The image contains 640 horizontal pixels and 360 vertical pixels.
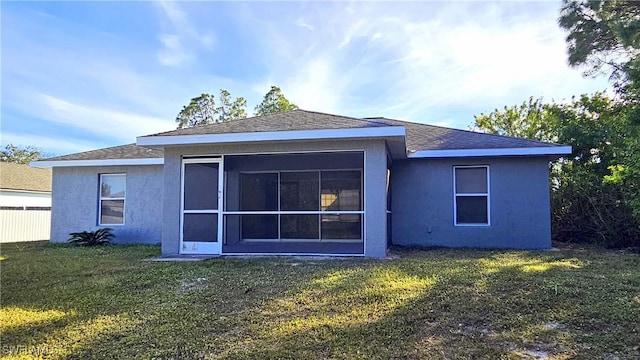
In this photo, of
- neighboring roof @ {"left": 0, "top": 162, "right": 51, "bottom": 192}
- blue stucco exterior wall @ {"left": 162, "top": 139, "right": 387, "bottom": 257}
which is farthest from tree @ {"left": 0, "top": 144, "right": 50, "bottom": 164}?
blue stucco exterior wall @ {"left": 162, "top": 139, "right": 387, "bottom": 257}

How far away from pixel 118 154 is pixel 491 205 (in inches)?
422

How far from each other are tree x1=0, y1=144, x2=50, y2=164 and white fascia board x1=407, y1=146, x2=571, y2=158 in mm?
38009

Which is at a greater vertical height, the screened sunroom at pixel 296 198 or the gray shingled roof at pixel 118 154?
the gray shingled roof at pixel 118 154

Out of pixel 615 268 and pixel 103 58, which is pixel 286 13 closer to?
pixel 103 58

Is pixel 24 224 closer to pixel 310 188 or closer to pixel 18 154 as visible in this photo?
pixel 310 188

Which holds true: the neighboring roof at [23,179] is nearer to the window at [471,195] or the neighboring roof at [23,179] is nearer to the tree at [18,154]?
the window at [471,195]

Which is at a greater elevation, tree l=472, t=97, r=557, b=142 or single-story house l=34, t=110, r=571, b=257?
tree l=472, t=97, r=557, b=142

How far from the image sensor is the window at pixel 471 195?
33.4 feet

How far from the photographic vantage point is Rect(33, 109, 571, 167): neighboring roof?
7.69 meters

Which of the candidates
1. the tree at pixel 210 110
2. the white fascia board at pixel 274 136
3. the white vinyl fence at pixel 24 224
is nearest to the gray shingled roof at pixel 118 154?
the white fascia board at pixel 274 136

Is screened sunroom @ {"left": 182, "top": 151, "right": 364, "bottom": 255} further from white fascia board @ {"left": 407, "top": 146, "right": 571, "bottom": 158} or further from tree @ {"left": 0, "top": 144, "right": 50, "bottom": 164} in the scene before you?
tree @ {"left": 0, "top": 144, "right": 50, "bottom": 164}

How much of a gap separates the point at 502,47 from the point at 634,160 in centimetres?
444

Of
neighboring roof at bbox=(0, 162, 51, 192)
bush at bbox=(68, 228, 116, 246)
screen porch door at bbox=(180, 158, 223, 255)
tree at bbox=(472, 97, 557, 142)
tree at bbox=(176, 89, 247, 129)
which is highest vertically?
tree at bbox=(176, 89, 247, 129)

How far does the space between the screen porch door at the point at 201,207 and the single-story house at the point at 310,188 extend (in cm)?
2
